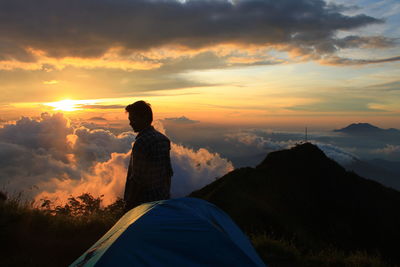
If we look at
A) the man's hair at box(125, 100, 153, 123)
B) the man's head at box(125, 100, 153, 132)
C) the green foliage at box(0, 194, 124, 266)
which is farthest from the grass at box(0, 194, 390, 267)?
the man's hair at box(125, 100, 153, 123)

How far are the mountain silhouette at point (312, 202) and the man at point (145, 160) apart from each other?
23901mm

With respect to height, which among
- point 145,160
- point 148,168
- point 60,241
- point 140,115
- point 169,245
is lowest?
point 60,241

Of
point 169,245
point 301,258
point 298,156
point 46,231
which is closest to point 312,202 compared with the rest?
point 298,156

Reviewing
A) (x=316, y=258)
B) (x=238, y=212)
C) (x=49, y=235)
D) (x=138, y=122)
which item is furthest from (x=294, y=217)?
(x=138, y=122)

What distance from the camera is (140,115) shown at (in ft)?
20.6

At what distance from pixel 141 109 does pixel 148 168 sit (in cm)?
112

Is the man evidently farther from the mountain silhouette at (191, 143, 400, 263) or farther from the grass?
the mountain silhouette at (191, 143, 400, 263)

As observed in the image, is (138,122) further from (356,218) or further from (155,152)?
(356,218)

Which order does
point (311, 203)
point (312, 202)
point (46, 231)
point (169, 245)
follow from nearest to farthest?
→ point (169, 245) → point (46, 231) → point (311, 203) → point (312, 202)

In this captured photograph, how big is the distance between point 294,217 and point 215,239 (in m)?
32.0

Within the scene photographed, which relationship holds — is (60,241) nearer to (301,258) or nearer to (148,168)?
(148,168)

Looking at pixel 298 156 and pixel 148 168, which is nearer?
pixel 148 168

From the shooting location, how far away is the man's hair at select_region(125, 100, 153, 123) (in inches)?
247

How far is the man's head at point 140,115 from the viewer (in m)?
Answer: 6.27
